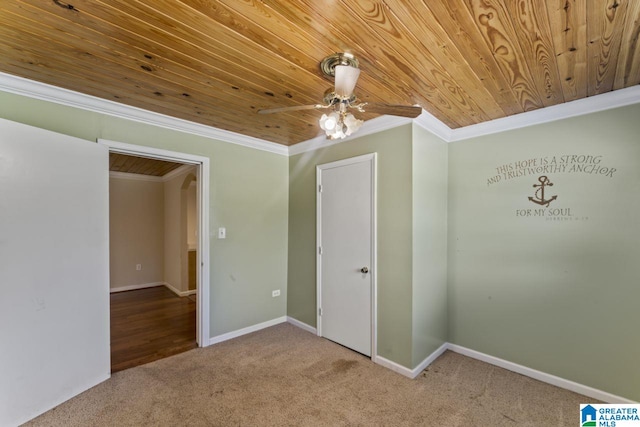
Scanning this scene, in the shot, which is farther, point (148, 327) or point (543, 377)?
point (148, 327)

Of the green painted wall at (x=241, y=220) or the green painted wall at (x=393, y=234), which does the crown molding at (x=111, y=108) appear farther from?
the green painted wall at (x=393, y=234)

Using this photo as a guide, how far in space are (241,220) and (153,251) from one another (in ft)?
12.0

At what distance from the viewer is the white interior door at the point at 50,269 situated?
5.91ft

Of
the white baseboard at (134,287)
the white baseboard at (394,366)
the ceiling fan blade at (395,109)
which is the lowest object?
the white baseboard at (134,287)

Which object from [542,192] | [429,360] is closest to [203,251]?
[429,360]

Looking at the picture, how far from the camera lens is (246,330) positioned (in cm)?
332

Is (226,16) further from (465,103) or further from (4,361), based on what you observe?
(4,361)

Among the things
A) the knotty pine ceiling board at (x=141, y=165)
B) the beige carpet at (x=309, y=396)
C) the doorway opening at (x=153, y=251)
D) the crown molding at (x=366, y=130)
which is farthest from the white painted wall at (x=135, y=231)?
the crown molding at (x=366, y=130)

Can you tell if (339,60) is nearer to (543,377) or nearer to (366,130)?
(366,130)

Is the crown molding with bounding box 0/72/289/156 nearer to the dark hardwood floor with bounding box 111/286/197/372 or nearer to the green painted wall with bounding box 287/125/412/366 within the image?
the green painted wall with bounding box 287/125/412/366

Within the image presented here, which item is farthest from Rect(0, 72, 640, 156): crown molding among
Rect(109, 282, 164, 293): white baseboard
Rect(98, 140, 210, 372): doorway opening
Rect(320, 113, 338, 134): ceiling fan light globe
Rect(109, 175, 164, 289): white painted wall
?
Rect(109, 282, 164, 293): white baseboard

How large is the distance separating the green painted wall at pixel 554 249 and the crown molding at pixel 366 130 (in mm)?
848

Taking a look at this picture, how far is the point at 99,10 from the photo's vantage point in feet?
4.25

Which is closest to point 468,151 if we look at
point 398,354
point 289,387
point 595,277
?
point 595,277
